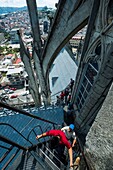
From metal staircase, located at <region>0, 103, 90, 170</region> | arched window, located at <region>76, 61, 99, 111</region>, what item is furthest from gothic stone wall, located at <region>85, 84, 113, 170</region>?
arched window, located at <region>76, 61, 99, 111</region>

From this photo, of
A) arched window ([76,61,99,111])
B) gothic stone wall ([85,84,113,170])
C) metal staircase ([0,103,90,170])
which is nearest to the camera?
gothic stone wall ([85,84,113,170])

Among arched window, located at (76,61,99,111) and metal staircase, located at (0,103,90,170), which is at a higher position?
arched window, located at (76,61,99,111)

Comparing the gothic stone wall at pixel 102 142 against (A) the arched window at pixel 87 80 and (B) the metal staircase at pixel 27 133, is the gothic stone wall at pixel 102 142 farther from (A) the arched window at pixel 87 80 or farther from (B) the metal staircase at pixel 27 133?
(A) the arched window at pixel 87 80

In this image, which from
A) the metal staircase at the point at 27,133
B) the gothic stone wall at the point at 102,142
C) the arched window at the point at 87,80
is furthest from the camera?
the arched window at the point at 87,80

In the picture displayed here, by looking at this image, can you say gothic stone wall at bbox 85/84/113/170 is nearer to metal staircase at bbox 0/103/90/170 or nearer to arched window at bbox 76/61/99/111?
metal staircase at bbox 0/103/90/170

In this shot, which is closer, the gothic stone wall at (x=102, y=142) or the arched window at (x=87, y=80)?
the gothic stone wall at (x=102, y=142)

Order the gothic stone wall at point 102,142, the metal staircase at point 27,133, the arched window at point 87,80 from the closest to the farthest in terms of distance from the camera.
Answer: the gothic stone wall at point 102,142, the metal staircase at point 27,133, the arched window at point 87,80

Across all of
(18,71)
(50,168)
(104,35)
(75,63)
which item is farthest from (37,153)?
(18,71)

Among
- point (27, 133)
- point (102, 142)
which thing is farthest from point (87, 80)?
point (102, 142)

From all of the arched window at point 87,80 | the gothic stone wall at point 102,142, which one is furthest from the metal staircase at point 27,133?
the gothic stone wall at point 102,142

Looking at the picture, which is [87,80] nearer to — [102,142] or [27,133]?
[27,133]

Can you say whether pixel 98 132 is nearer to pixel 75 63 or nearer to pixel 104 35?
pixel 104 35
